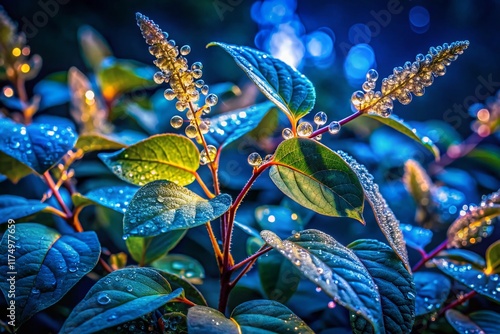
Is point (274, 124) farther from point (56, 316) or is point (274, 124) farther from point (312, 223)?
point (56, 316)

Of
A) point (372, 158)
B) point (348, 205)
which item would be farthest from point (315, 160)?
point (372, 158)

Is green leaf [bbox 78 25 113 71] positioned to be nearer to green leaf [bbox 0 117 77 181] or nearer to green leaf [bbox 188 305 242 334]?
green leaf [bbox 0 117 77 181]

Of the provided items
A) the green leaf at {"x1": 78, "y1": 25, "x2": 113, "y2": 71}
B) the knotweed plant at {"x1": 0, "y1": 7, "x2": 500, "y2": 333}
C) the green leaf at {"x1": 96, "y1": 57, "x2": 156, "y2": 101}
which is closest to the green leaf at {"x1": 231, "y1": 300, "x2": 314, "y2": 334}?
the knotweed plant at {"x1": 0, "y1": 7, "x2": 500, "y2": 333}

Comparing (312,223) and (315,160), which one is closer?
(315,160)

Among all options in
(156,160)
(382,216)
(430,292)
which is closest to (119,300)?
(156,160)

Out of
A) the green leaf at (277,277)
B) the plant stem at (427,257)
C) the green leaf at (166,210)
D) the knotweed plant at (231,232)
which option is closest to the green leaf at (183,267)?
the knotweed plant at (231,232)

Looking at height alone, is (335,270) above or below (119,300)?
above

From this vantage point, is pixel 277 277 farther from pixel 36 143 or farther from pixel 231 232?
pixel 36 143
